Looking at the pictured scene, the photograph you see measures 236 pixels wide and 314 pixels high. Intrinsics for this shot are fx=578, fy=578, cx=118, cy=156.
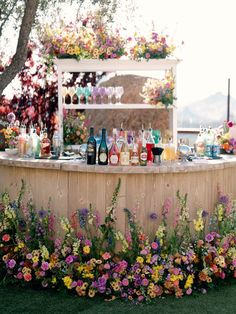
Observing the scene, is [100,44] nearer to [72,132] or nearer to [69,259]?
[72,132]

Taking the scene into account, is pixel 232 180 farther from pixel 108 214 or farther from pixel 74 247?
pixel 74 247

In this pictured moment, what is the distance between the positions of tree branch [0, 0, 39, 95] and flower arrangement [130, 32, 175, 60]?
1179mm

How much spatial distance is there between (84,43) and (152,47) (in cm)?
75

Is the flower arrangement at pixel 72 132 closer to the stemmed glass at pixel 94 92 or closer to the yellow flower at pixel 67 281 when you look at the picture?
the stemmed glass at pixel 94 92

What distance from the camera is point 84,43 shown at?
6.38 m

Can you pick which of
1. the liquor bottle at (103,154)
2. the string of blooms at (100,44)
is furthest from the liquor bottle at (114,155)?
the string of blooms at (100,44)

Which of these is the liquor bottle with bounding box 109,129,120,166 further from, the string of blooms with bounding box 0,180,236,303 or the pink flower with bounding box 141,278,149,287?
the pink flower with bounding box 141,278,149,287

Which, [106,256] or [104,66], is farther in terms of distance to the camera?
[104,66]

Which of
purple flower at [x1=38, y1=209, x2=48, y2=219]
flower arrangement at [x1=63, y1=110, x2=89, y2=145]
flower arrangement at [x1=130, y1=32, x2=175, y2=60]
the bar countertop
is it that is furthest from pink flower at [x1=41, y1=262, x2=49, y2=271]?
flower arrangement at [x1=130, y1=32, x2=175, y2=60]

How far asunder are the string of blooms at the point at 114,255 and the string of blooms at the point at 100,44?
2.31m

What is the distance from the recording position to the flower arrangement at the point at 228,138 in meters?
5.37

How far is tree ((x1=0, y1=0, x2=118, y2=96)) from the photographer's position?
5934 millimetres

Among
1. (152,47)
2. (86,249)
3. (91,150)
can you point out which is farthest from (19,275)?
(152,47)

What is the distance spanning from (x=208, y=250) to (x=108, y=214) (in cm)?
83
